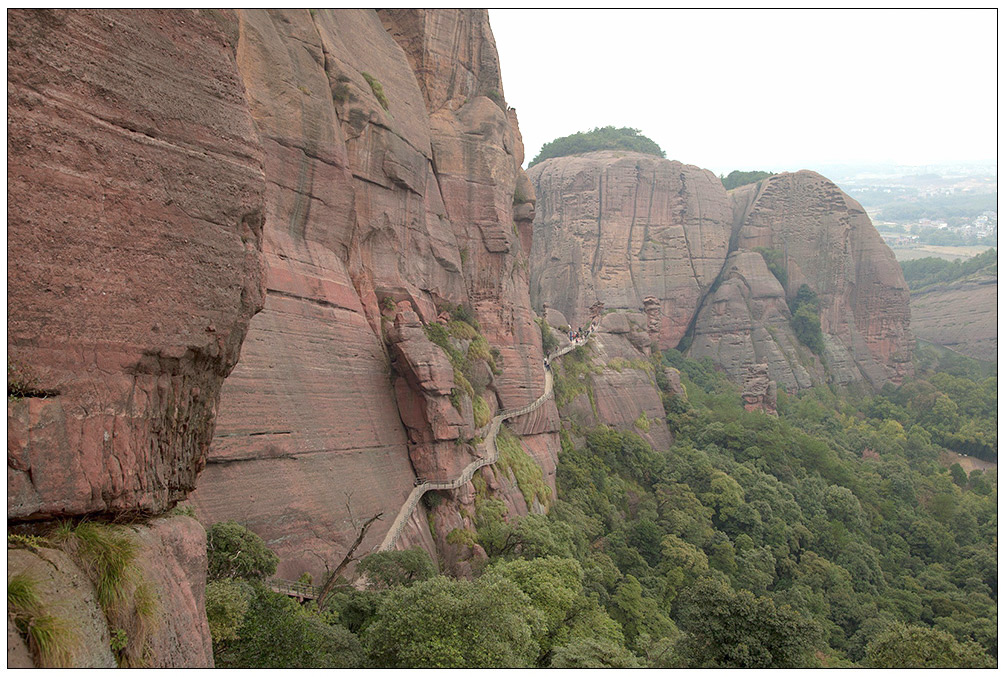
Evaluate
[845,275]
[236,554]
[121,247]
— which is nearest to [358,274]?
[236,554]

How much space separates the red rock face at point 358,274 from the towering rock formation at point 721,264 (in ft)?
119

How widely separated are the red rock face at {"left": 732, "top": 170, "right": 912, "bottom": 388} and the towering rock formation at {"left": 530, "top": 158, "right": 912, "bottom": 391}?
0.10 meters

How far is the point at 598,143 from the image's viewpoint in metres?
80.7

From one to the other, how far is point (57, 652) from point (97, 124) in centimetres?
495

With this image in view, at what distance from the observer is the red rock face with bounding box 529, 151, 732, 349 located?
6719cm

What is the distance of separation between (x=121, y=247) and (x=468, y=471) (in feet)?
60.1

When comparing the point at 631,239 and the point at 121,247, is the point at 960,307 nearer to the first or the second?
the point at 631,239

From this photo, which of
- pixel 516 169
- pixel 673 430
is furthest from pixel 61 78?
pixel 673 430

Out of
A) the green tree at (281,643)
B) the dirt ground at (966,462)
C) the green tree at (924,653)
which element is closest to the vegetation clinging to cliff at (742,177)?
the dirt ground at (966,462)

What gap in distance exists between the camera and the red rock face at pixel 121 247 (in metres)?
6.62

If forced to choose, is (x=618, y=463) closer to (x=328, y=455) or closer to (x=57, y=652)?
(x=328, y=455)

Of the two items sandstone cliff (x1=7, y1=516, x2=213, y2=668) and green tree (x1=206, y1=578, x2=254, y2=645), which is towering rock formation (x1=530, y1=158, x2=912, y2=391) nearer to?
green tree (x1=206, y1=578, x2=254, y2=645)

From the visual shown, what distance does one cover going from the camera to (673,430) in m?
46.6

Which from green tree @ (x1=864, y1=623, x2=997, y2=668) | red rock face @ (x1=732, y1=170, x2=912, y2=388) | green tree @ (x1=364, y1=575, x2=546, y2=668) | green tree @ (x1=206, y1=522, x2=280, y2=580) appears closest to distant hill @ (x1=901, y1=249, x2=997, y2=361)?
red rock face @ (x1=732, y1=170, x2=912, y2=388)
